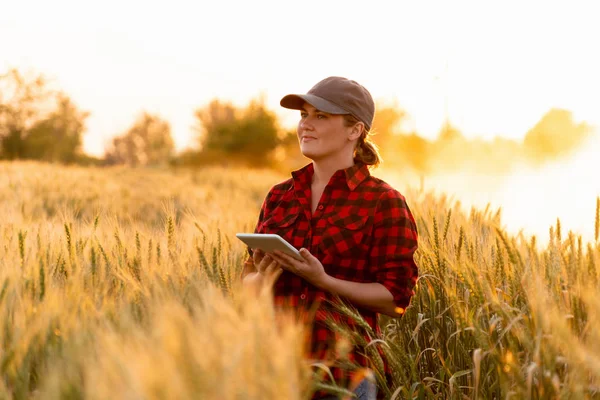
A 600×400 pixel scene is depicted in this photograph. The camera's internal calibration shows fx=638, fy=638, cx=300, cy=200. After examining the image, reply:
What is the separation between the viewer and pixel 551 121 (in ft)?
53.6

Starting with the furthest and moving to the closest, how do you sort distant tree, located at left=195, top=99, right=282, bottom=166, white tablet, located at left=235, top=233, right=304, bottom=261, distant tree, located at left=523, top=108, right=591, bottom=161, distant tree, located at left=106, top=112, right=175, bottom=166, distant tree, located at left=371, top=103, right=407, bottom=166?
distant tree, located at left=106, top=112, right=175, bottom=166 < distant tree, located at left=195, top=99, right=282, bottom=166 < distant tree, located at left=371, top=103, right=407, bottom=166 < distant tree, located at left=523, top=108, right=591, bottom=161 < white tablet, located at left=235, top=233, right=304, bottom=261

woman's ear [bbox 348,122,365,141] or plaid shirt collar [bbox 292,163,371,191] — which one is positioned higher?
woman's ear [bbox 348,122,365,141]

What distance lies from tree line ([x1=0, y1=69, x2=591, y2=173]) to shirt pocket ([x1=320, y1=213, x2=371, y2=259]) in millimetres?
5485

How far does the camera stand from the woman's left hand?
2.13 meters

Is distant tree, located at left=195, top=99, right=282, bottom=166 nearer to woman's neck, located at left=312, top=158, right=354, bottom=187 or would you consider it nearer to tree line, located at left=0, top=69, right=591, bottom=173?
tree line, located at left=0, top=69, right=591, bottom=173

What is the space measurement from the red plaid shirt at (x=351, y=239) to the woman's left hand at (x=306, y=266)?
11 cm

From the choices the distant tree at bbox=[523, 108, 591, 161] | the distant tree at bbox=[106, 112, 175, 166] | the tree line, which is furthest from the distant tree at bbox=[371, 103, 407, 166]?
the distant tree at bbox=[106, 112, 175, 166]

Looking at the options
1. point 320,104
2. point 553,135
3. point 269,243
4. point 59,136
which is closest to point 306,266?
point 269,243

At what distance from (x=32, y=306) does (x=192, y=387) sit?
2.70 ft

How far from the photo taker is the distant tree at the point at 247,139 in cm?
2827

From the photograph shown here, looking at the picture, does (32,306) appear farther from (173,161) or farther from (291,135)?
(173,161)

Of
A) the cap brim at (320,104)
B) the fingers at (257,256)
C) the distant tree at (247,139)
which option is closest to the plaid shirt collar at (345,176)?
the cap brim at (320,104)

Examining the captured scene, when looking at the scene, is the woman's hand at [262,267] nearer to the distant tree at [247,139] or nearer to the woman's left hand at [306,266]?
the woman's left hand at [306,266]

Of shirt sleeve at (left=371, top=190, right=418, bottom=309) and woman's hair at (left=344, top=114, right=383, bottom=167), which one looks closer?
shirt sleeve at (left=371, top=190, right=418, bottom=309)
